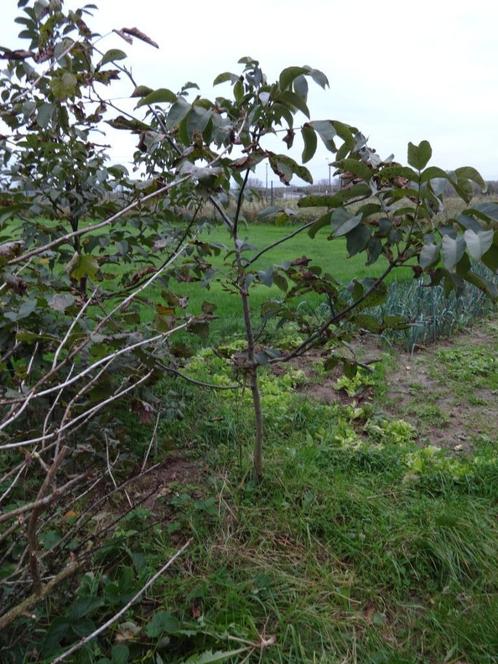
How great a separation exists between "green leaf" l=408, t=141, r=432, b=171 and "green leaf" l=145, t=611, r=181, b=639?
1.45m

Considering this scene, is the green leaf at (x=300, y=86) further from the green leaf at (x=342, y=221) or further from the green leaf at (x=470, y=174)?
the green leaf at (x=470, y=174)

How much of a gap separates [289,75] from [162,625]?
1.63 m

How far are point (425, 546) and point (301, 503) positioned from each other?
531mm

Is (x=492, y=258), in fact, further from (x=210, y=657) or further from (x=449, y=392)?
(x=449, y=392)

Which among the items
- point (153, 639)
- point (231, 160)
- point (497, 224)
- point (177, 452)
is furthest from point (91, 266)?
point (177, 452)

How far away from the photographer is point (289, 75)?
1.51 m

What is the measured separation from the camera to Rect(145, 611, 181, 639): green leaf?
62.0 inches

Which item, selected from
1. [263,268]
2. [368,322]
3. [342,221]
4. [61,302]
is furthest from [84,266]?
[263,268]

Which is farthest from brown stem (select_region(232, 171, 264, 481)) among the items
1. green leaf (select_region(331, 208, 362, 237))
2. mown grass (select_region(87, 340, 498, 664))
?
green leaf (select_region(331, 208, 362, 237))

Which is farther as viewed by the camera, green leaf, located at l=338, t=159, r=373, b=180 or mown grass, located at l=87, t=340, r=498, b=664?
mown grass, located at l=87, t=340, r=498, b=664

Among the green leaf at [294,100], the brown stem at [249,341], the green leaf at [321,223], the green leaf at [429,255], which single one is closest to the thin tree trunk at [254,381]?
the brown stem at [249,341]

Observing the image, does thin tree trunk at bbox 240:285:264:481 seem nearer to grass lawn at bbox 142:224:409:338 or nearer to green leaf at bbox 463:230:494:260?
grass lawn at bbox 142:224:409:338

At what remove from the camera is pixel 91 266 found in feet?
4.02

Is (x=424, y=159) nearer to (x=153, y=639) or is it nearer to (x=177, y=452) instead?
(x=153, y=639)
